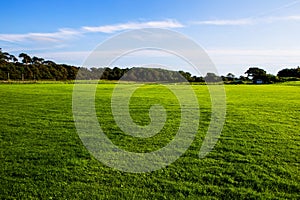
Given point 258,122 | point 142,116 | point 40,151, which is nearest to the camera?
point 40,151

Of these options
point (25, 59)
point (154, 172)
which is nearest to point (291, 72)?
point (25, 59)

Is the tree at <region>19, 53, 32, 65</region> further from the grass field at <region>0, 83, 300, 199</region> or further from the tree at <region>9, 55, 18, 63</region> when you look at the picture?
the grass field at <region>0, 83, 300, 199</region>

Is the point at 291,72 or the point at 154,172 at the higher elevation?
the point at 291,72

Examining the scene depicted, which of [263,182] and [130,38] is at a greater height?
[130,38]

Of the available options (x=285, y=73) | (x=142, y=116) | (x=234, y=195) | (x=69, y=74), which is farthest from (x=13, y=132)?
(x=285, y=73)

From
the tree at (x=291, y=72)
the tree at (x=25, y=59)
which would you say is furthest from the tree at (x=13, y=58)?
the tree at (x=291, y=72)

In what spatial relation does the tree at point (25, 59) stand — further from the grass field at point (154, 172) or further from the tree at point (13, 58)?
the grass field at point (154, 172)

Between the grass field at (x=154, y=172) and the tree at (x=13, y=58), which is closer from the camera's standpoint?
the grass field at (x=154, y=172)

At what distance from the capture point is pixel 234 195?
5559 millimetres

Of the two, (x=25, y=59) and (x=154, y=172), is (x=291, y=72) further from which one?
(x=154, y=172)

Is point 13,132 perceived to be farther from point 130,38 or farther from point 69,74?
point 69,74

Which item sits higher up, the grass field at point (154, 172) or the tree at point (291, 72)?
the tree at point (291, 72)

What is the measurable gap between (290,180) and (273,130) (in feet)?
15.9

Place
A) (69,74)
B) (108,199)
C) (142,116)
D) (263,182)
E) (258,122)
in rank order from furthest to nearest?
(69,74) < (142,116) < (258,122) < (263,182) < (108,199)
